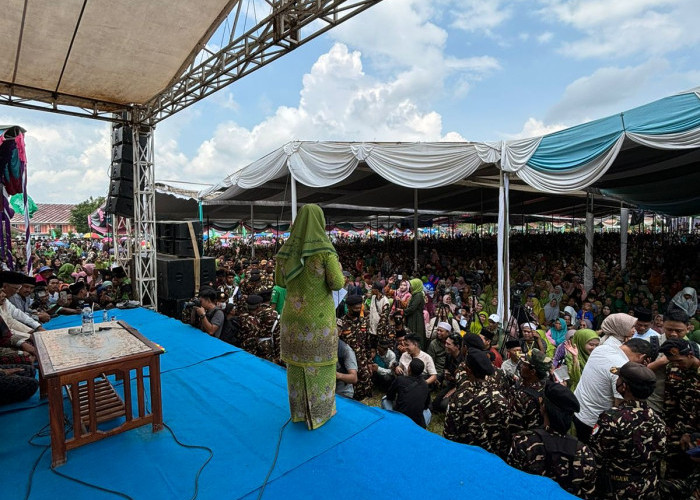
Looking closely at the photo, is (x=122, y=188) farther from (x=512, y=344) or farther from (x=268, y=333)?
(x=512, y=344)

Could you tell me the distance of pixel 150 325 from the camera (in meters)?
5.27

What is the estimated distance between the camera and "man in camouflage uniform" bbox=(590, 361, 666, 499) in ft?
6.49

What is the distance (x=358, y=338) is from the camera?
355 centimetres

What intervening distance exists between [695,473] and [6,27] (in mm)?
6723

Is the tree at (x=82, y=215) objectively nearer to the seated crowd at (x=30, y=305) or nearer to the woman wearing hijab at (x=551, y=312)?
the seated crowd at (x=30, y=305)

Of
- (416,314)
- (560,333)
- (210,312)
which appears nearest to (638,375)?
(560,333)

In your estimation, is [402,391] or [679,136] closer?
[402,391]

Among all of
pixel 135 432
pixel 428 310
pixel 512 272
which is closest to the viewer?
pixel 135 432

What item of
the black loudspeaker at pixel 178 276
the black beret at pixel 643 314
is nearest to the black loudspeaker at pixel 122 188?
the black loudspeaker at pixel 178 276

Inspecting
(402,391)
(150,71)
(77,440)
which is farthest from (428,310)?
(150,71)

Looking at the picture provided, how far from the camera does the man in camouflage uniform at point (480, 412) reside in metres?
2.36

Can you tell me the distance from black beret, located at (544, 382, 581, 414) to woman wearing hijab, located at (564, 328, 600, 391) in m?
1.50

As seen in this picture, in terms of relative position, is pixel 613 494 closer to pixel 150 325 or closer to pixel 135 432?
pixel 135 432

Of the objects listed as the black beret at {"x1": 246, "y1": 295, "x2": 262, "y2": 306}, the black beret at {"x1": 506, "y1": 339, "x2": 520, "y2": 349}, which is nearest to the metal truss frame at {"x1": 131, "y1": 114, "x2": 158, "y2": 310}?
the black beret at {"x1": 246, "y1": 295, "x2": 262, "y2": 306}
